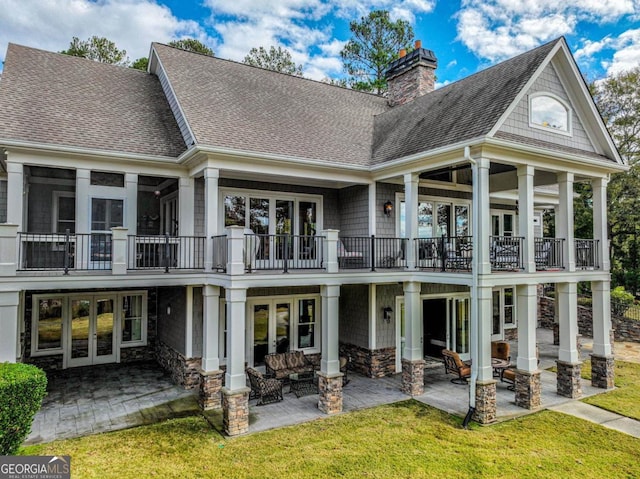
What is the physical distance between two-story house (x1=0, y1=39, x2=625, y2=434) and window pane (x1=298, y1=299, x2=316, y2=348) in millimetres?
60

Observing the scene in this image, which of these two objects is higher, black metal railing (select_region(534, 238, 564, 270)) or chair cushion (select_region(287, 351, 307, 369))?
black metal railing (select_region(534, 238, 564, 270))

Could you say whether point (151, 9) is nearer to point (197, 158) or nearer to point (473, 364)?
point (197, 158)

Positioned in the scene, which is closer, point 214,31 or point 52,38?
point 52,38

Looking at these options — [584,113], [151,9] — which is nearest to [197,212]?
[584,113]

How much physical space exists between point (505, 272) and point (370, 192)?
4.30 metres

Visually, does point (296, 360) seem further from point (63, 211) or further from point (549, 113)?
point (549, 113)

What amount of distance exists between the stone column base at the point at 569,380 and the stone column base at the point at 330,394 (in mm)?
5715

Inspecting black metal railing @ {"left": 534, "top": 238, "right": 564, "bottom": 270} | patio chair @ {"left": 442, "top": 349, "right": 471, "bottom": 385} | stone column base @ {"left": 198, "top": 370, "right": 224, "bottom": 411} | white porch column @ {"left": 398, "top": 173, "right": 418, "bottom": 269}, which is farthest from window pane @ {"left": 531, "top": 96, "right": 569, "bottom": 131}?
stone column base @ {"left": 198, "top": 370, "right": 224, "bottom": 411}

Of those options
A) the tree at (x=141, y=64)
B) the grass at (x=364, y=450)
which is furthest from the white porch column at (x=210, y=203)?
the tree at (x=141, y=64)

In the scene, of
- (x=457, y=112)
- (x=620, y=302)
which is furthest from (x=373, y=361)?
(x=620, y=302)

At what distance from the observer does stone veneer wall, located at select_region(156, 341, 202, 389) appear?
10.2 m

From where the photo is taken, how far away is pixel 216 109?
1090cm

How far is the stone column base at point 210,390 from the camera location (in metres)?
8.97

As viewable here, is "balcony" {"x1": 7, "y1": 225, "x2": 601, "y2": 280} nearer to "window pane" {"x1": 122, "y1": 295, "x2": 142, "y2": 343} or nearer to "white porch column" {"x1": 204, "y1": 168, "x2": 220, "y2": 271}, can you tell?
"white porch column" {"x1": 204, "y1": 168, "x2": 220, "y2": 271}
